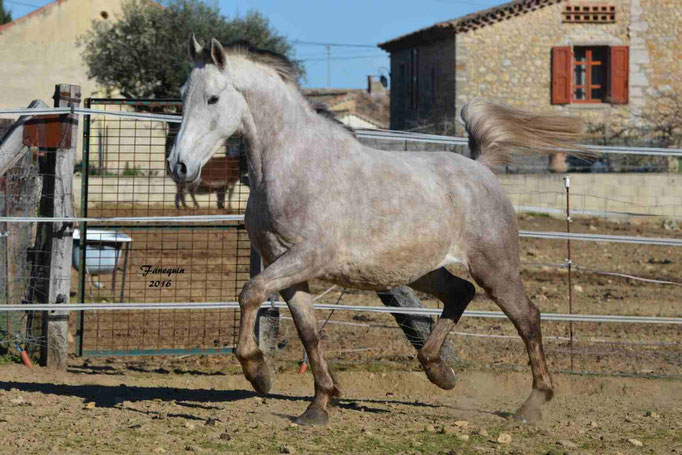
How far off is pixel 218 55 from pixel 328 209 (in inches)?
→ 40.0

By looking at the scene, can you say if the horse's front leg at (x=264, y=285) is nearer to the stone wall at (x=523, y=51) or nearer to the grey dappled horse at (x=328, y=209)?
the grey dappled horse at (x=328, y=209)

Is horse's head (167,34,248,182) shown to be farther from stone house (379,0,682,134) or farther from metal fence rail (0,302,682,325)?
stone house (379,0,682,134)

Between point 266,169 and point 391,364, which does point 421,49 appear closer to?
point 391,364

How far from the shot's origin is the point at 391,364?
24.5 feet

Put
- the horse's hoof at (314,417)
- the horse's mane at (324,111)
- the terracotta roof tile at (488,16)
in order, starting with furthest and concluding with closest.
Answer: the terracotta roof tile at (488,16) < the horse's mane at (324,111) < the horse's hoof at (314,417)

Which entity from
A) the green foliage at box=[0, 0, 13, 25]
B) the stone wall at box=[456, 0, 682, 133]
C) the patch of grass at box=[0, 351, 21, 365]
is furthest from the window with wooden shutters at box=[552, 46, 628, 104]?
the green foliage at box=[0, 0, 13, 25]

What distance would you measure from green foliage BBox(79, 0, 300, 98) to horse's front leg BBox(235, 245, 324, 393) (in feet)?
83.2

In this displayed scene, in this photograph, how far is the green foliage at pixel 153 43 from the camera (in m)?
29.7

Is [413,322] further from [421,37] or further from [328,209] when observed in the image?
[421,37]

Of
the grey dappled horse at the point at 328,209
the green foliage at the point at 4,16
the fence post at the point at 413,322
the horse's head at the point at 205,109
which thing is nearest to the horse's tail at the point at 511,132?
the grey dappled horse at the point at 328,209

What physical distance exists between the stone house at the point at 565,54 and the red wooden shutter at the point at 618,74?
0.03 metres

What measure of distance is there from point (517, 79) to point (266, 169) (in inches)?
991

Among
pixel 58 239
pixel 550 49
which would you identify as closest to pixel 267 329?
pixel 58 239

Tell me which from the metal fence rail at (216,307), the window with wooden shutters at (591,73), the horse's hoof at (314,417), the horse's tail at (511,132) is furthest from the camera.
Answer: the window with wooden shutters at (591,73)
